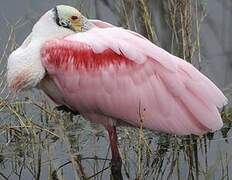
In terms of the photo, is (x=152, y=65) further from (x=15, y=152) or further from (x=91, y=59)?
(x=15, y=152)

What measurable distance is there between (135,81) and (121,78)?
0.24ft

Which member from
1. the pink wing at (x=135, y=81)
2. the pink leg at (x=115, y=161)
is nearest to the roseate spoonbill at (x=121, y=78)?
the pink wing at (x=135, y=81)

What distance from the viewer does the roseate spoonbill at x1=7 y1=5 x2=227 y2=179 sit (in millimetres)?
5238

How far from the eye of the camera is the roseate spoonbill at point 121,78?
5.24m

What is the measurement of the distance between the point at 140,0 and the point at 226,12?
1134 mm

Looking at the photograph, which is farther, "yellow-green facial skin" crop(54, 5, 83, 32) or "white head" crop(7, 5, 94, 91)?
"yellow-green facial skin" crop(54, 5, 83, 32)

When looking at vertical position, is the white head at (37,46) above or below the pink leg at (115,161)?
above

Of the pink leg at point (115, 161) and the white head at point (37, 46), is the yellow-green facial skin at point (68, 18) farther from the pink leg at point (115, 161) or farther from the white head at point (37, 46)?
the pink leg at point (115, 161)

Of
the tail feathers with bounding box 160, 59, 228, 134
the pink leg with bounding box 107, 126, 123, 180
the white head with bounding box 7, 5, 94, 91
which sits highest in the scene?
the white head with bounding box 7, 5, 94, 91

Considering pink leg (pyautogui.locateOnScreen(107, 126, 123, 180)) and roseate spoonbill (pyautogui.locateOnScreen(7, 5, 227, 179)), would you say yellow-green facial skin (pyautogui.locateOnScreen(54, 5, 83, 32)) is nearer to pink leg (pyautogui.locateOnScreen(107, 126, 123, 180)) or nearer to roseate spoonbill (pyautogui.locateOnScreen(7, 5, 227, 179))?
roseate spoonbill (pyautogui.locateOnScreen(7, 5, 227, 179))

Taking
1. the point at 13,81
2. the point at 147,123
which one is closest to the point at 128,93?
the point at 147,123

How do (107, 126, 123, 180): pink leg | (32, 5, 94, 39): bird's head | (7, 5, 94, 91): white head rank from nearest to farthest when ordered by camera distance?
(7, 5, 94, 91): white head
(32, 5, 94, 39): bird's head
(107, 126, 123, 180): pink leg

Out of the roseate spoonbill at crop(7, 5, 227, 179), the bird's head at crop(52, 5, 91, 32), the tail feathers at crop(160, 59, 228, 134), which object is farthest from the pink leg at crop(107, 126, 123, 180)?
the bird's head at crop(52, 5, 91, 32)

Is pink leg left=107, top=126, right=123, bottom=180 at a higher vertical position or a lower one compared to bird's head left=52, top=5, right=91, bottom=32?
lower
